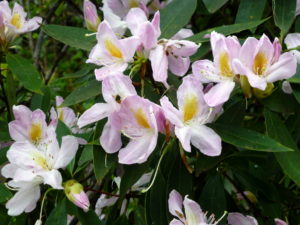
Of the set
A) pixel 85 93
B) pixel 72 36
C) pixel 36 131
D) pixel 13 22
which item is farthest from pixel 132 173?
pixel 13 22

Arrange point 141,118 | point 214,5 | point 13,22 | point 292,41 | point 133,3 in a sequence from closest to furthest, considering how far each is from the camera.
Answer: point 141,118 → point 292,41 → point 214,5 → point 133,3 → point 13,22

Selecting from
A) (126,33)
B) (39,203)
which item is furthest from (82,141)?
(126,33)

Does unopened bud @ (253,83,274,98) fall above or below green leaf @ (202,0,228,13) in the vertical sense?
below

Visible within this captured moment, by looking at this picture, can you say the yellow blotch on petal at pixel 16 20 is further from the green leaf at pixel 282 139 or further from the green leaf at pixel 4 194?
the green leaf at pixel 282 139

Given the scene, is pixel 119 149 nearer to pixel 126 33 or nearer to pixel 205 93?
pixel 205 93

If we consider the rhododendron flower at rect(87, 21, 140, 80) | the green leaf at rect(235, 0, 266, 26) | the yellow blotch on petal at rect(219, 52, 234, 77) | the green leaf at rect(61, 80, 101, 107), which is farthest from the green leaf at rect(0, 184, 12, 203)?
the green leaf at rect(235, 0, 266, 26)

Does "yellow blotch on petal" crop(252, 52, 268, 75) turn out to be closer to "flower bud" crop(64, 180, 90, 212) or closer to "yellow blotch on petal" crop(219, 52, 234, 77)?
"yellow blotch on petal" crop(219, 52, 234, 77)

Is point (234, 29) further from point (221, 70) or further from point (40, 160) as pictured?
point (40, 160)

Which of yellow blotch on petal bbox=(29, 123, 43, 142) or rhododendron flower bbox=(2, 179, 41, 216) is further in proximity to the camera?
yellow blotch on petal bbox=(29, 123, 43, 142)
